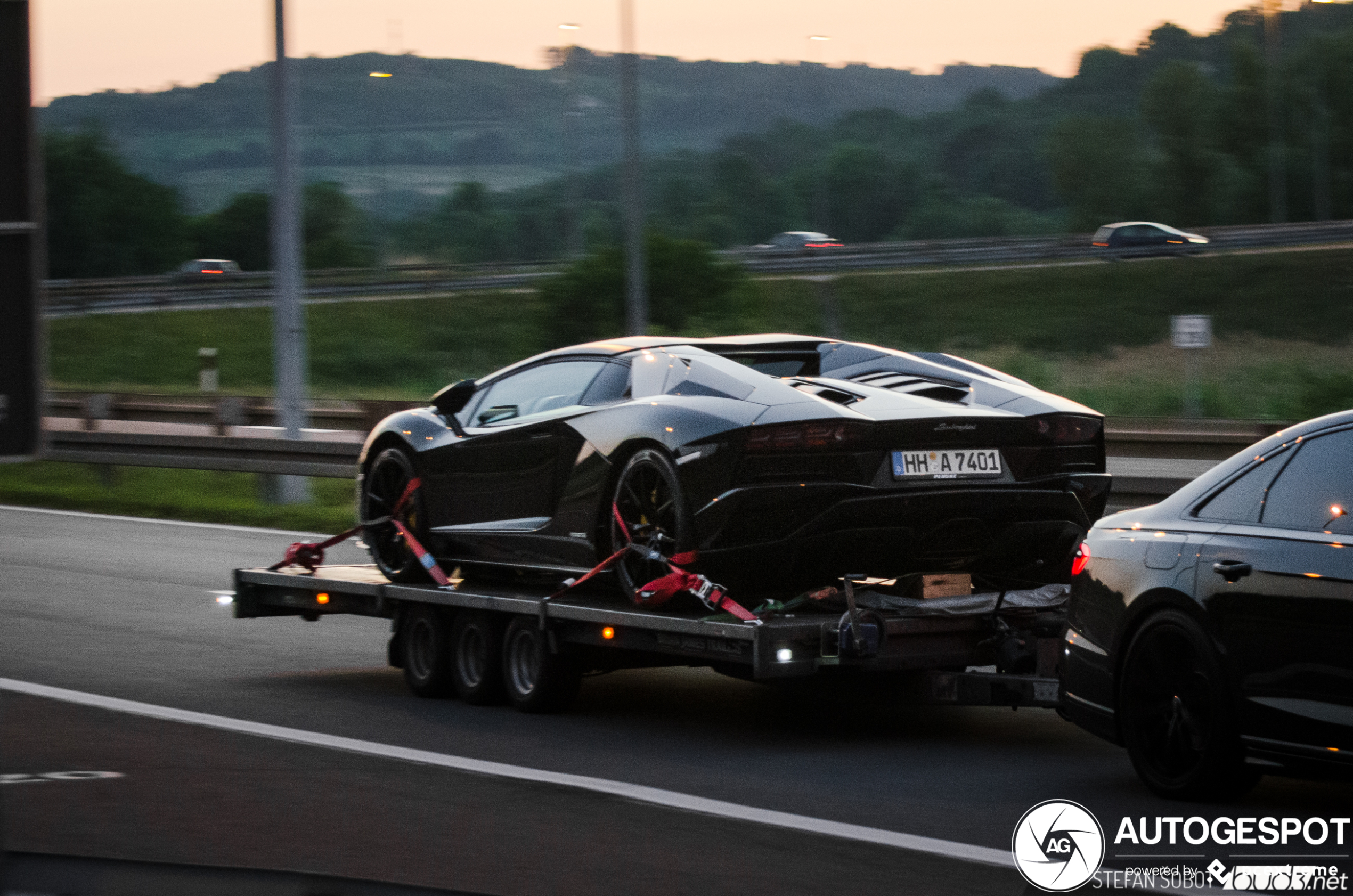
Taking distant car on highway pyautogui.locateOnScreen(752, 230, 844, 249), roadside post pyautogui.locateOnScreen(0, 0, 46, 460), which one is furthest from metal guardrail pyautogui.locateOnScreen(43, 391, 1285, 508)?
distant car on highway pyautogui.locateOnScreen(752, 230, 844, 249)

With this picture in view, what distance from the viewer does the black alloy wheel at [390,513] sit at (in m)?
10.4

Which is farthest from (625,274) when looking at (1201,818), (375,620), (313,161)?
(313,161)

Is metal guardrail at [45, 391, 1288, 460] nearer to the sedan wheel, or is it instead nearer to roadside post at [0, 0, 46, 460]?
the sedan wheel

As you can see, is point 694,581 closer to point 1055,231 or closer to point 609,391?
point 609,391

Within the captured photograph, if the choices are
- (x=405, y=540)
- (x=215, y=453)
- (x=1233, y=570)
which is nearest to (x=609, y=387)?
(x=405, y=540)

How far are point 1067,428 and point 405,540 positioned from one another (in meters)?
3.74

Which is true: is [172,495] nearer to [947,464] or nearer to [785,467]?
[785,467]

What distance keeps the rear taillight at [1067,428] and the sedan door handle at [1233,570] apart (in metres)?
2.12

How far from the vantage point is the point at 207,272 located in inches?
3019

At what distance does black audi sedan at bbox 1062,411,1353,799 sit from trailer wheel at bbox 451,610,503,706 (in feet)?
10.6

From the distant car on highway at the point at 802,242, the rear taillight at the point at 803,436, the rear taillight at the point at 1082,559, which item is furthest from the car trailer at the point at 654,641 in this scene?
the distant car on highway at the point at 802,242

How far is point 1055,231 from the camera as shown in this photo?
97.3m

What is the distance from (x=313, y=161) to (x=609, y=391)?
17873 cm

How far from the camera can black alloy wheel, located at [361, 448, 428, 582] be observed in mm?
10430
